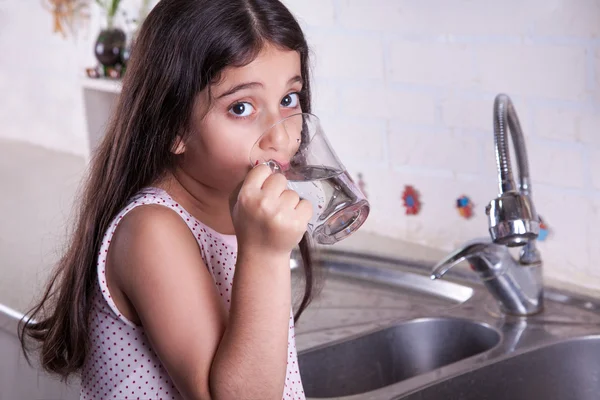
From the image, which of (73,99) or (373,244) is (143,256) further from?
(73,99)

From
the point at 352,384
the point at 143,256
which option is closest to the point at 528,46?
the point at 352,384

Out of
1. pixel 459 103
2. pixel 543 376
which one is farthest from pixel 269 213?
pixel 459 103

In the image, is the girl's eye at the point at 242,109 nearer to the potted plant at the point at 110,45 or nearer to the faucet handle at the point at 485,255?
the faucet handle at the point at 485,255

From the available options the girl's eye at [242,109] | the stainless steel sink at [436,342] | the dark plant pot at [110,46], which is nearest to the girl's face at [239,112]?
the girl's eye at [242,109]

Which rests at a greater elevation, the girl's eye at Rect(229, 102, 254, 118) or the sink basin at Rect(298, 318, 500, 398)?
the girl's eye at Rect(229, 102, 254, 118)

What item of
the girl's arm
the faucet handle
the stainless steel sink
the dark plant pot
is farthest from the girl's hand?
the dark plant pot

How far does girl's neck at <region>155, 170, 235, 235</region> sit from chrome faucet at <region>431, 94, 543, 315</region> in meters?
0.36

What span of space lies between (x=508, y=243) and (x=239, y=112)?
450 millimetres

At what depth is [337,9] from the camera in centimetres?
171

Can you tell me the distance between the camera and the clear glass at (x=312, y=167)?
2.83 feet

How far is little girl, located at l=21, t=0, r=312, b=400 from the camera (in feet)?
2.81

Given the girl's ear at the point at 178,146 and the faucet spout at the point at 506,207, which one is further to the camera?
the faucet spout at the point at 506,207

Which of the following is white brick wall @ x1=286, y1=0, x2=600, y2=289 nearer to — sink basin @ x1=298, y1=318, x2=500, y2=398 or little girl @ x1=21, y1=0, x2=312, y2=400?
sink basin @ x1=298, y1=318, x2=500, y2=398

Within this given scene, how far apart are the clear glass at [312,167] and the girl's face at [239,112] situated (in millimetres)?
39
